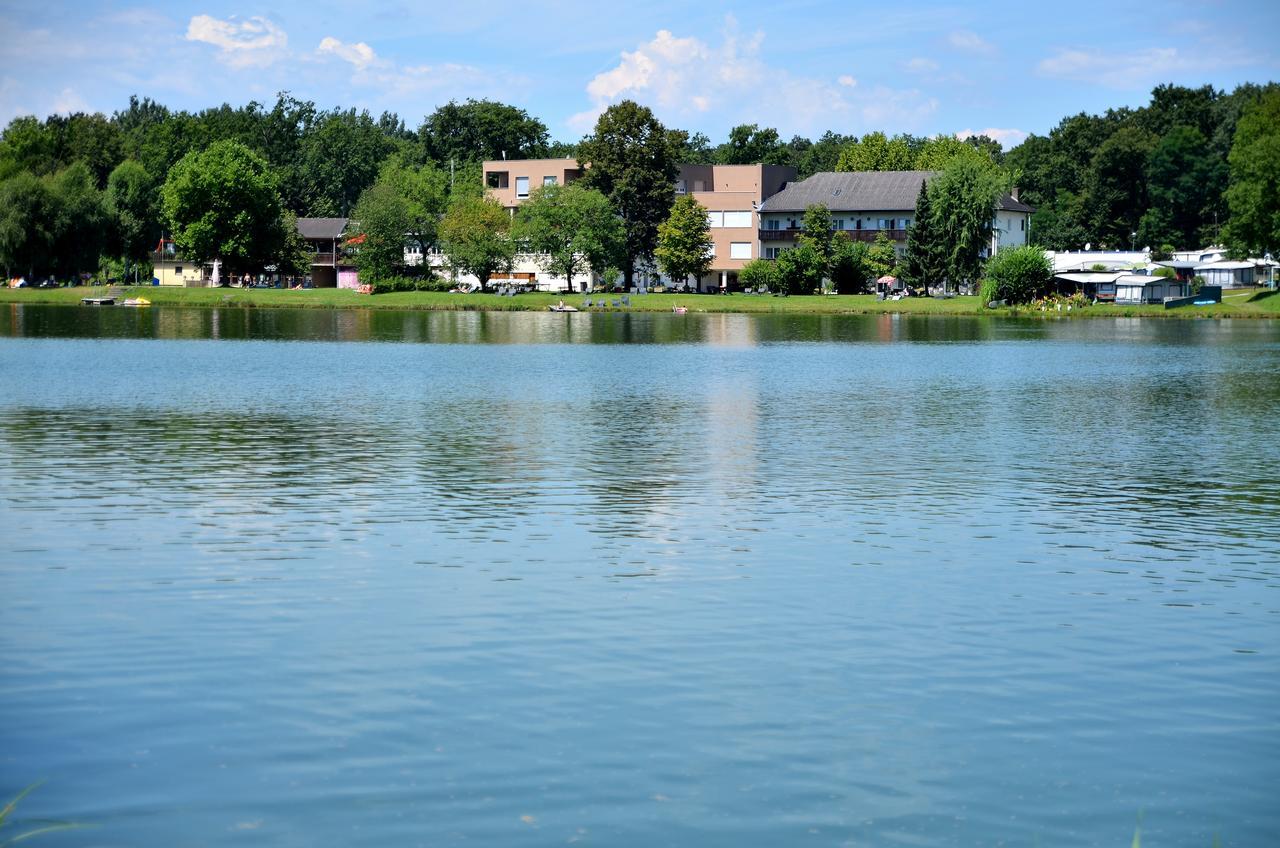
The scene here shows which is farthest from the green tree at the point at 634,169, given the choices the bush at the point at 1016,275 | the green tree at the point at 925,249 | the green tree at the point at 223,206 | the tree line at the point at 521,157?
the bush at the point at 1016,275

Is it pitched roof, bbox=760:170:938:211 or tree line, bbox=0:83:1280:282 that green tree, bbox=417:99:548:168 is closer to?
tree line, bbox=0:83:1280:282

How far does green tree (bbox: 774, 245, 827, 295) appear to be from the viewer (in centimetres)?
13812

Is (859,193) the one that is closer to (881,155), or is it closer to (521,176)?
(881,155)

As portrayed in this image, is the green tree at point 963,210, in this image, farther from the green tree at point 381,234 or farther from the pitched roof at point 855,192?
the green tree at point 381,234

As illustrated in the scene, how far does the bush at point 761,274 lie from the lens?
467ft

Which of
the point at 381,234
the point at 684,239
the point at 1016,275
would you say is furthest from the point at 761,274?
the point at 381,234

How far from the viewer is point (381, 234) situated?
144750mm

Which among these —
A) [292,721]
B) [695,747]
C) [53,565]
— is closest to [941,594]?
[695,747]

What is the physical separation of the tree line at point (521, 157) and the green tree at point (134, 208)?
181 mm

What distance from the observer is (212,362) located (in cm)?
6506

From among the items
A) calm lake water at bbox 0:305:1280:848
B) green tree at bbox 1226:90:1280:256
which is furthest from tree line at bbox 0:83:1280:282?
calm lake water at bbox 0:305:1280:848

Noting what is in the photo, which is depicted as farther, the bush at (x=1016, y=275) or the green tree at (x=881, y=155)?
the green tree at (x=881, y=155)

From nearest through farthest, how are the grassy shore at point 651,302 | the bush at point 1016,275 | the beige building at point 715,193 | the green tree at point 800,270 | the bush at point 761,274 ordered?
the bush at point 1016,275 < the grassy shore at point 651,302 < the green tree at point 800,270 < the bush at point 761,274 < the beige building at point 715,193

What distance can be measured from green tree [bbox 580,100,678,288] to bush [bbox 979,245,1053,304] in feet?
120
